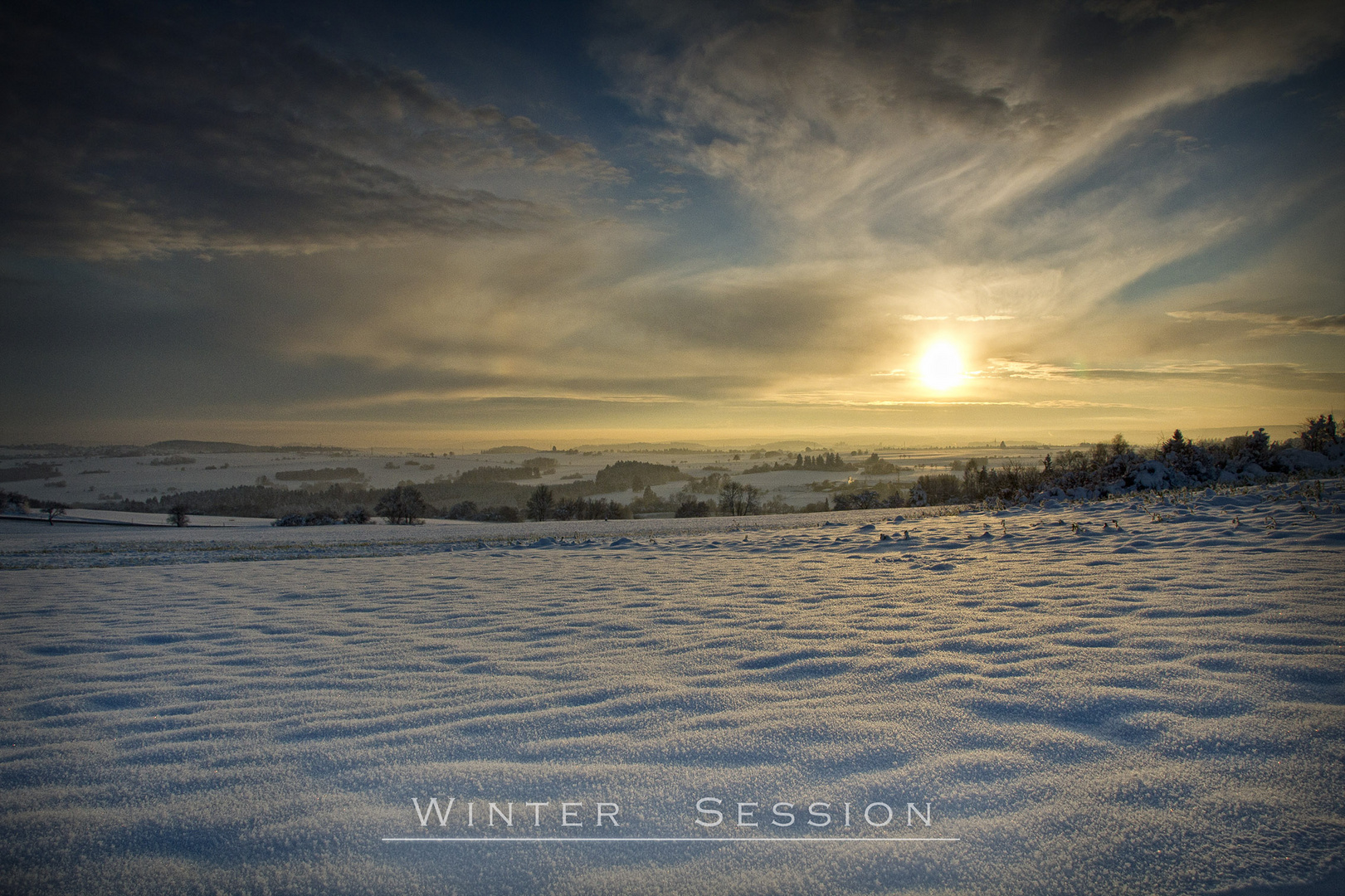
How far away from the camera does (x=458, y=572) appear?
8.72m

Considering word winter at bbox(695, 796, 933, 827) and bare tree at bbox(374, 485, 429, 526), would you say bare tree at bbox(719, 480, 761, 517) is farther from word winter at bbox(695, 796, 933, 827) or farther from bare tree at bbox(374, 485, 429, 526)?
word winter at bbox(695, 796, 933, 827)

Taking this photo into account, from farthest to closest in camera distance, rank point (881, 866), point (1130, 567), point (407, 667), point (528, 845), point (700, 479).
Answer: point (700, 479) → point (1130, 567) → point (407, 667) → point (528, 845) → point (881, 866)

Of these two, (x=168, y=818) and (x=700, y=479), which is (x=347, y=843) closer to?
(x=168, y=818)

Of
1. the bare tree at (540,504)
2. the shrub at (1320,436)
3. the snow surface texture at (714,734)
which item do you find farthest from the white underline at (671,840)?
the bare tree at (540,504)

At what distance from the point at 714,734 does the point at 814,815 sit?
68 centimetres

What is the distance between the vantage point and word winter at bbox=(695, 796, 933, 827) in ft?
6.53

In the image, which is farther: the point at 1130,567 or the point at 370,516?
the point at 370,516

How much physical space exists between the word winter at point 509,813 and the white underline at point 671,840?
7 centimetres

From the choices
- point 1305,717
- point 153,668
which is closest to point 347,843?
point 153,668

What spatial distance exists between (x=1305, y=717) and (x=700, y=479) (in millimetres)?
56196

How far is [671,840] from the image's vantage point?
193 cm

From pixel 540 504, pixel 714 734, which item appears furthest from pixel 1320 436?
pixel 540 504

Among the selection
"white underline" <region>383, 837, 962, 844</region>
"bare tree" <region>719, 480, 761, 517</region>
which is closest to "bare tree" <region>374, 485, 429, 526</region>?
"bare tree" <region>719, 480, 761, 517</region>

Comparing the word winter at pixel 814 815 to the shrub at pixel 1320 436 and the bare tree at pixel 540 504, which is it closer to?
the shrub at pixel 1320 436
